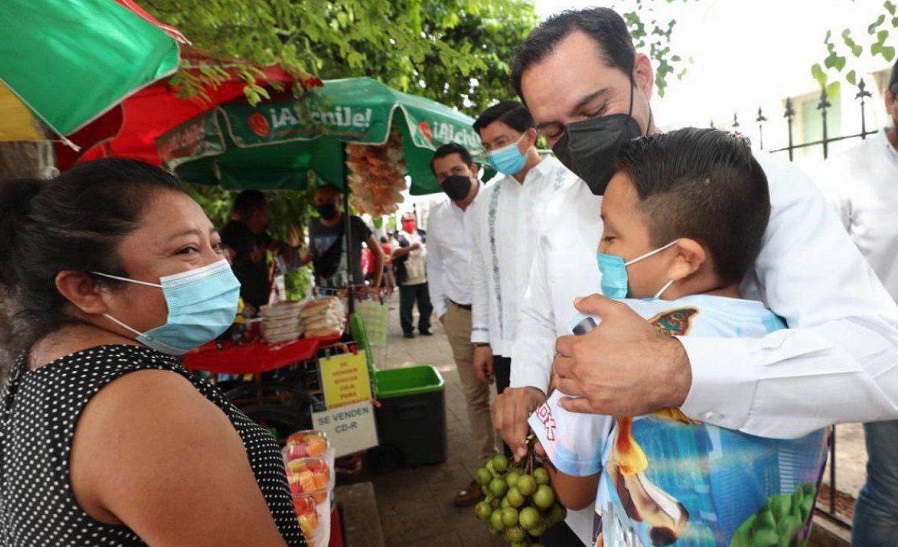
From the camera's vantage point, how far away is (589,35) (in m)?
1.71

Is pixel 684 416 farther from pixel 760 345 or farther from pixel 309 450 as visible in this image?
pixel 309 450

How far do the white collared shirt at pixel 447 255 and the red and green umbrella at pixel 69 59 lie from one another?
359 cm

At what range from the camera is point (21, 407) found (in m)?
1.17

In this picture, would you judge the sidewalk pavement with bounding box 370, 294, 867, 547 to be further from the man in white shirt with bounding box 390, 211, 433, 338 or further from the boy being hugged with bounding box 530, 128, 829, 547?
the man in white shirt with bounding box 390, 211, 433, 338

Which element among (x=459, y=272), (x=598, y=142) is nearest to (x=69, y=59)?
(x=598, y=142)

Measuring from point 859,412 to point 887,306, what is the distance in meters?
0.25

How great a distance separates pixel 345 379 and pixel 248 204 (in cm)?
210

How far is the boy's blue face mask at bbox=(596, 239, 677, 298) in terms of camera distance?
3.98 feet

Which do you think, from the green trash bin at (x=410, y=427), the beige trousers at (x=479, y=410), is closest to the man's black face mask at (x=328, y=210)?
the green trash bin at (x=410, y=427)

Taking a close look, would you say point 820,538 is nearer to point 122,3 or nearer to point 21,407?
point 21,407

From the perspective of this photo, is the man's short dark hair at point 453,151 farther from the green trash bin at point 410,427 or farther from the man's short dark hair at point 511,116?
the green trash bin at point 410,427

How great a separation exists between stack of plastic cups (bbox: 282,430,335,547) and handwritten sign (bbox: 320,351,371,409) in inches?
61.7

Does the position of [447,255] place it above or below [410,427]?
above


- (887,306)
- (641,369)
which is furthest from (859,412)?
(641,369)
